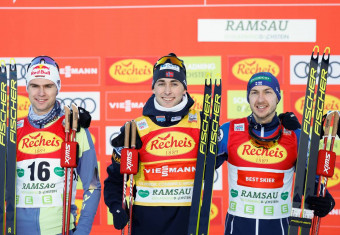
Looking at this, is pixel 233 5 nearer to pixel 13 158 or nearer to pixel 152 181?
pixel 152 181

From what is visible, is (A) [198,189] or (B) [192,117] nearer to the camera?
(A) [198,189]

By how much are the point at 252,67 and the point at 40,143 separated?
2.62m

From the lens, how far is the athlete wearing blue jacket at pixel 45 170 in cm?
277

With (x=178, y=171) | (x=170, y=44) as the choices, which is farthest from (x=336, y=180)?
(x=178, y=171)

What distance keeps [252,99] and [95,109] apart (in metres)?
2.34

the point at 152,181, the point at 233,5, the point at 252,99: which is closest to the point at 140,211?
the point at 152,181

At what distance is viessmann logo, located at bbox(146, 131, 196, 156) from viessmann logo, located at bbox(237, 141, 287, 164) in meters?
0.33

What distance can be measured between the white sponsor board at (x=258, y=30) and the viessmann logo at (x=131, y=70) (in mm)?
614

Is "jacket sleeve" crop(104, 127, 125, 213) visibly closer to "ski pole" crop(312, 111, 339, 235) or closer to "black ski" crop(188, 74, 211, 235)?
"black ski" crop(188, 74, 211, 235)

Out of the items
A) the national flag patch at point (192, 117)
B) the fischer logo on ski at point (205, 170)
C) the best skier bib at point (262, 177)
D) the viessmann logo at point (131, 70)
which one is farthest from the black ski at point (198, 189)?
the viessmann logo at point (131, 70)

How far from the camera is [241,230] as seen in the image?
113 inches

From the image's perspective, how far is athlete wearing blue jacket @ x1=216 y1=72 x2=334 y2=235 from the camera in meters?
2.86

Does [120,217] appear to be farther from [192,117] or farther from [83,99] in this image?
[83,99]

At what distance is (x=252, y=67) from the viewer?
4812 millimetres
